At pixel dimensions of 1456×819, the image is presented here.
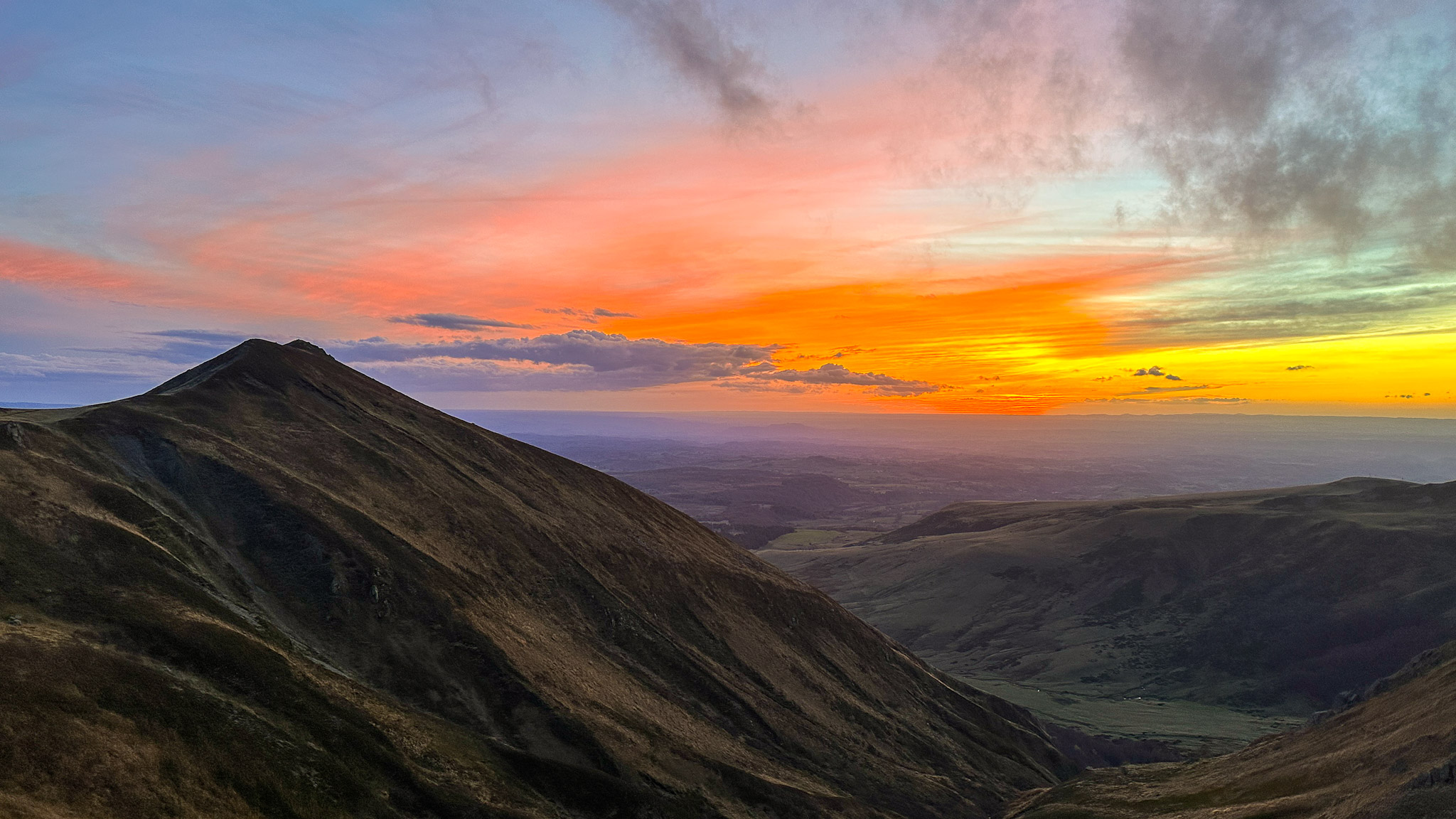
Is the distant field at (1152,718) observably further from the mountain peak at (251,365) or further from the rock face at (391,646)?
the mountain peak at (251,365)

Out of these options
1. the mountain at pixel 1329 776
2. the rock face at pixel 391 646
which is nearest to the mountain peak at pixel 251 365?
the rock face at pixel 391 646

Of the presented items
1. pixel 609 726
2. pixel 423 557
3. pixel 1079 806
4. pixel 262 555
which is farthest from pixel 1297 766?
pixel 262 555

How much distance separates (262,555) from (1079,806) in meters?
94.6

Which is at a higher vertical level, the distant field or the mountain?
the mountain

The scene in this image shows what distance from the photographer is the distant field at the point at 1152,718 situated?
141 m

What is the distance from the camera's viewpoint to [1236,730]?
149 m

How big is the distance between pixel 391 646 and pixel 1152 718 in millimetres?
155037

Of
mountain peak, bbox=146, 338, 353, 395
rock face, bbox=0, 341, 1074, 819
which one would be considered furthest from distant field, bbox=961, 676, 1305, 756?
mountain peak, bbox=146, 338, 353, 395

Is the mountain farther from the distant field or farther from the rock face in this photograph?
the distant field

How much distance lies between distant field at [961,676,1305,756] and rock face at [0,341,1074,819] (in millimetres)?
27874

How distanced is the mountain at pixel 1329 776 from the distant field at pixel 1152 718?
3950 centimetres

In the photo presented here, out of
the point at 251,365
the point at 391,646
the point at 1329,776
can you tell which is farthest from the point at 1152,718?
the point at 251,365

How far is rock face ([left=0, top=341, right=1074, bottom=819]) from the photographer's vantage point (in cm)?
4384

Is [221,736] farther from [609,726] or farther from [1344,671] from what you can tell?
[1344,671]
